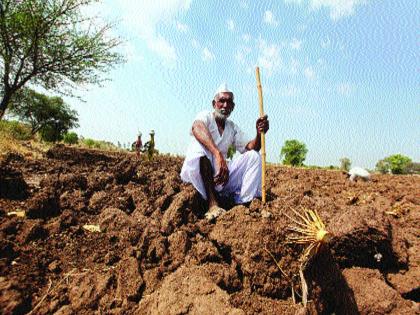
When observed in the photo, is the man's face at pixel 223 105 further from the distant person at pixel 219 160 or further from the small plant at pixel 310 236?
the small plant at pixel 310 236

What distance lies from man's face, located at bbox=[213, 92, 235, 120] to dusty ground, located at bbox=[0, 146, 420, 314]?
103 centimetres

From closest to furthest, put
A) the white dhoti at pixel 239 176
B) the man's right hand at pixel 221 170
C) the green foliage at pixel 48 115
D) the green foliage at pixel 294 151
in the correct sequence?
the man's right hand at pixel 221 170, the white dhoti at pixel 239 176, the green foliage at pixel 48 115, the green foliage at pixel 294 151

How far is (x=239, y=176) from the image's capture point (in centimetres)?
352

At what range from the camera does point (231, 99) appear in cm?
367

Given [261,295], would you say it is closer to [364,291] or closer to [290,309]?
[290,309]

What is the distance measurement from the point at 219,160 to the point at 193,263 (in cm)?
114

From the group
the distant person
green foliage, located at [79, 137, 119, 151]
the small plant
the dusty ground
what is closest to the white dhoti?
the distant person

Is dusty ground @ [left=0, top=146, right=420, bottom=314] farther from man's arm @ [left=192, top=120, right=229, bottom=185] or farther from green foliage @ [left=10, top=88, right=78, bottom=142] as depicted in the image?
green foliage @ [left=10, top=88, right=78, bottom=142]

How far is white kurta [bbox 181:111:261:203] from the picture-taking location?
3.30 metres

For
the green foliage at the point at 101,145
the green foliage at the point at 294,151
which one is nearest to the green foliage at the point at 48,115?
the green foliage at the point at 101,145

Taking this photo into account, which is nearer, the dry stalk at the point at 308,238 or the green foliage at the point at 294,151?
the dry stalk at the point at 308,238

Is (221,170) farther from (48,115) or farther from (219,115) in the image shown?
(48,115)

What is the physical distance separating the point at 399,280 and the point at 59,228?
2.86m

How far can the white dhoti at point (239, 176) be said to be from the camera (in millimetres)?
3291
